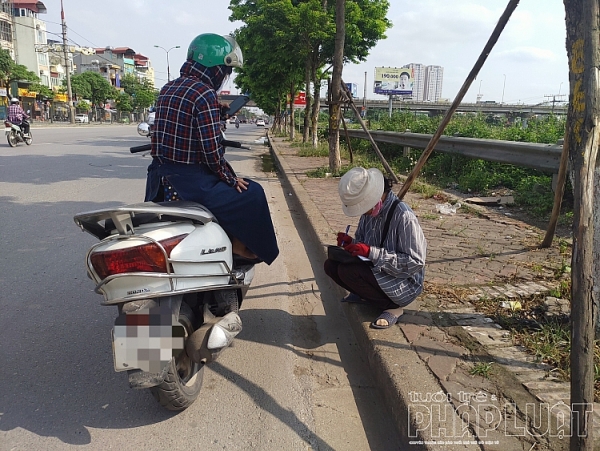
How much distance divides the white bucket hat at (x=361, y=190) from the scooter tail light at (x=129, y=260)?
4.19 ft

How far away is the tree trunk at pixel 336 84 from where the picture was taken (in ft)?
31.3

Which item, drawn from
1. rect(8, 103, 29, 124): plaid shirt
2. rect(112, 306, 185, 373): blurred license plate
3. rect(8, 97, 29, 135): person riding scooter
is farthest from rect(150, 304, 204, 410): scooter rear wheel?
rect(8, 103, 29, 124): plaid shirt

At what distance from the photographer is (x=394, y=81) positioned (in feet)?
206

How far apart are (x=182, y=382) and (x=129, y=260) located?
2.46 feet

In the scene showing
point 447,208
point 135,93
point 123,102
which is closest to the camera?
point 447,208

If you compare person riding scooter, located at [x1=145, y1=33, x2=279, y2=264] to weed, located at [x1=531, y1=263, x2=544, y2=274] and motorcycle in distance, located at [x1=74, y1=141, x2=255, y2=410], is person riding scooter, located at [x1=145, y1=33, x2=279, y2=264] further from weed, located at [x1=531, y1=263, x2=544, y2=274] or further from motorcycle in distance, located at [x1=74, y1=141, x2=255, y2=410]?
weed, located at [x1=531, y1=263, x2=544, y2=274]

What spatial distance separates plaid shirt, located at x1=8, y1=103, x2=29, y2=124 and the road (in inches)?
478

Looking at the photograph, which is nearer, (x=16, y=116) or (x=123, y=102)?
(x=16, y=116)

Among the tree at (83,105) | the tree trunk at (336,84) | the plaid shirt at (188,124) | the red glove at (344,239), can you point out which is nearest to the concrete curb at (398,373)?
the red glove at (344,239)

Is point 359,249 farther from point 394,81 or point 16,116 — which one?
point 394,81

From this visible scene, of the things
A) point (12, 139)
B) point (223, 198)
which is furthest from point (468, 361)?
point (12, 139)

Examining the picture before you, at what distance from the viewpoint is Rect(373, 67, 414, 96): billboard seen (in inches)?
2458

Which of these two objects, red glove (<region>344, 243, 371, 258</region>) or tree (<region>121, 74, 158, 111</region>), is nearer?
red glove (<region>344, 243, 371, 258</region>)

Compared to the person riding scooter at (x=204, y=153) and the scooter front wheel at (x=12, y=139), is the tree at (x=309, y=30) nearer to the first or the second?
the scooter front wheel at (x=12, y=139)
